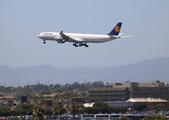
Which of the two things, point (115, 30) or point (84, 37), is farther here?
point (115, 30)

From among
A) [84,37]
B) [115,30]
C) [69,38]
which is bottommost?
[69,38]

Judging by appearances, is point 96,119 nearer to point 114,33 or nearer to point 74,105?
point 74,105

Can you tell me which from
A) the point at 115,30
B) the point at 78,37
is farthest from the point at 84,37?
the point at 115,30


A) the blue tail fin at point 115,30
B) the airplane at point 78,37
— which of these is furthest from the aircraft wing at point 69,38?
the blue tail fin at point 115,30

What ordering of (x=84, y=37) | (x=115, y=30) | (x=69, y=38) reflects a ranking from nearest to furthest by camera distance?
(x=84, y=37) → (x=69, y=38) → (x=115, y=30)

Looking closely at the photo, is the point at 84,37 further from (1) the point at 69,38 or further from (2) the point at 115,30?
(2) the point at 115,30

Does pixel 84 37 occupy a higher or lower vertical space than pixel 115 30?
lower

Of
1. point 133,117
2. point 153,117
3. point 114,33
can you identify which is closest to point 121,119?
point 133,117

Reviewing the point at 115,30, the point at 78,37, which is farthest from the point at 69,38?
the point at 115,30

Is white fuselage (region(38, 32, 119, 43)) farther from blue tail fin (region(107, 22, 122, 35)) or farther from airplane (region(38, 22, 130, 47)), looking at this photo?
blue tail fin (region(107, 22, 122, 35))

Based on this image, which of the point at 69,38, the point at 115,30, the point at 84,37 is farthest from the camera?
the point at 115,30

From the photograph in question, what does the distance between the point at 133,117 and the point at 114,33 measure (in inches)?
1351

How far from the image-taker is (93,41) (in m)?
168

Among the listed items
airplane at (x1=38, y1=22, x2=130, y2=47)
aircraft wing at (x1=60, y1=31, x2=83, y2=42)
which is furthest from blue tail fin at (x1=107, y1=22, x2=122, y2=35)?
aircraft wing at (x1=60, y1=31, x2=83, y2=42)
